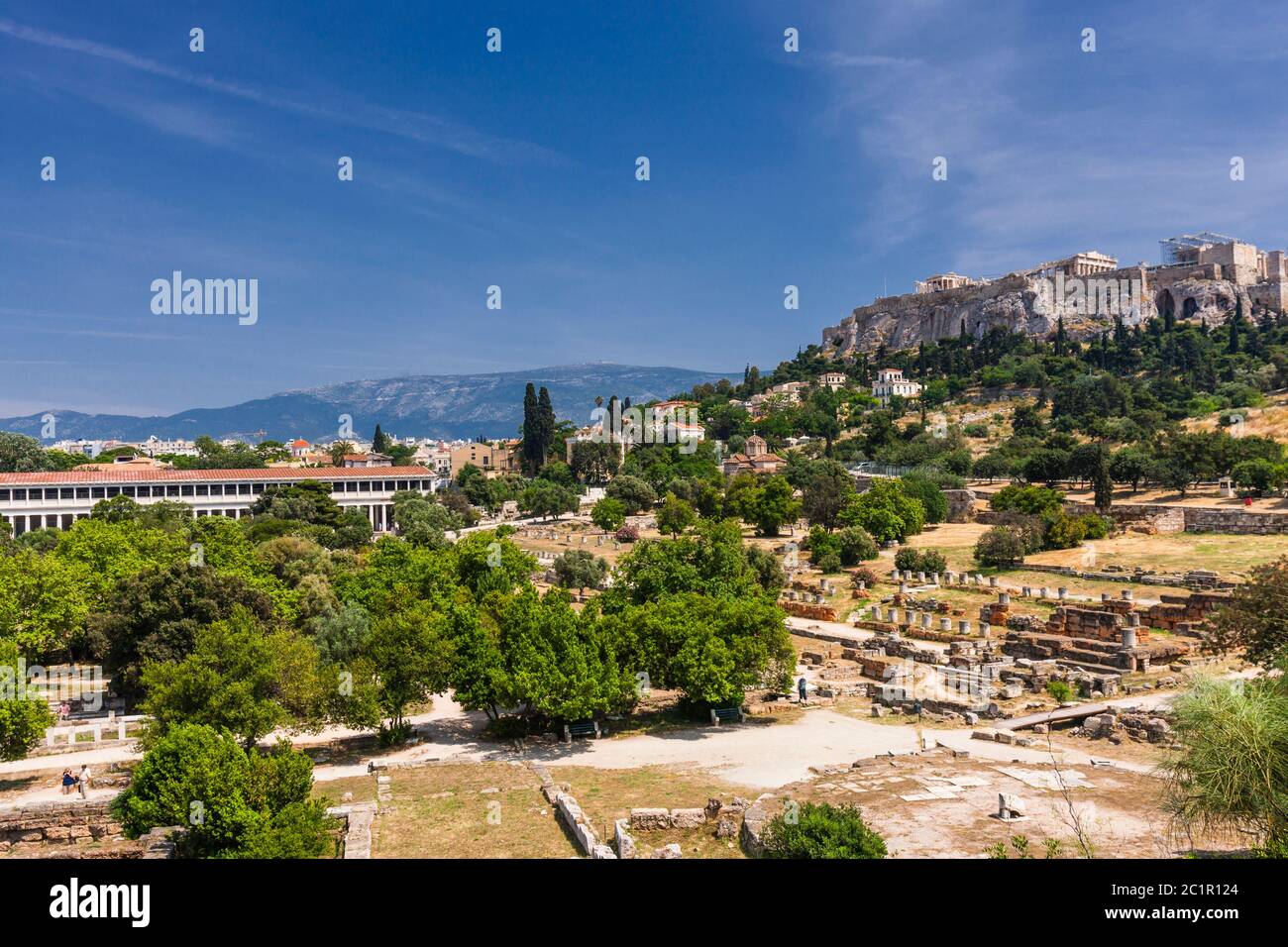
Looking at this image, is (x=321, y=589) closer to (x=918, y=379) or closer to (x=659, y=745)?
(x=659, y=745)

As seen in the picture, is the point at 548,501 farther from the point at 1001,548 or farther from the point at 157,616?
the point at 157,616

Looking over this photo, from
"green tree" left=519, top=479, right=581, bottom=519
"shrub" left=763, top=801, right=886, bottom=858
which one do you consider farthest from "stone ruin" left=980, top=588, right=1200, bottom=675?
"green tree" left=519, top=479, right=581, bottom=519

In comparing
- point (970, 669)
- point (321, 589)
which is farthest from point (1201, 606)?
point (321, 589)

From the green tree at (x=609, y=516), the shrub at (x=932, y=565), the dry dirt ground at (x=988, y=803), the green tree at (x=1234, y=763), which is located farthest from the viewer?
the green tree at (x=609, y=516)

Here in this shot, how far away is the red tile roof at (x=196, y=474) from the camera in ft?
241

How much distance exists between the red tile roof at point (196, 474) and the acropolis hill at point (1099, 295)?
110m

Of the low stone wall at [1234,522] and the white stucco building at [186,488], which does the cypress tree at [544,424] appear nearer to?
the white stucco building at [186,488]

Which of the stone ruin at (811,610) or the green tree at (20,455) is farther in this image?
the green tree at (20,455)

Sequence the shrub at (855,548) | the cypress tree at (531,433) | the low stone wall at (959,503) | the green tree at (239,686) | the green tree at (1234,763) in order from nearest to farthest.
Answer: the green tree at (1234,763), the green tree at (239,686), the shrub at (855,548), the low stone wall at (959,503), the cypress tree at (531,433)

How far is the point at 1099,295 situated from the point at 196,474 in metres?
141

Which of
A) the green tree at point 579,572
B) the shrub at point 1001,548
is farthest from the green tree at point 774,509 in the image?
the green tree at point 579,572

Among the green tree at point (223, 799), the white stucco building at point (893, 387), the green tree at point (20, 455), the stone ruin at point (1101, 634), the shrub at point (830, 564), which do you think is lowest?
the stone ruin at point (1101, 634)

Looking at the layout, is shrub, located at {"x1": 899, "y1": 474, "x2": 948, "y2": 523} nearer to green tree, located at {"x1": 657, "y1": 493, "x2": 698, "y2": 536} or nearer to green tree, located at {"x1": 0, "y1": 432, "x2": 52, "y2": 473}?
green tree, located at {"x1": 657, "y1": 493, "x2": 698, "y2": 536}

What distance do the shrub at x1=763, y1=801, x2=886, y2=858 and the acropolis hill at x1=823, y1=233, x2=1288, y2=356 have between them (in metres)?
142
